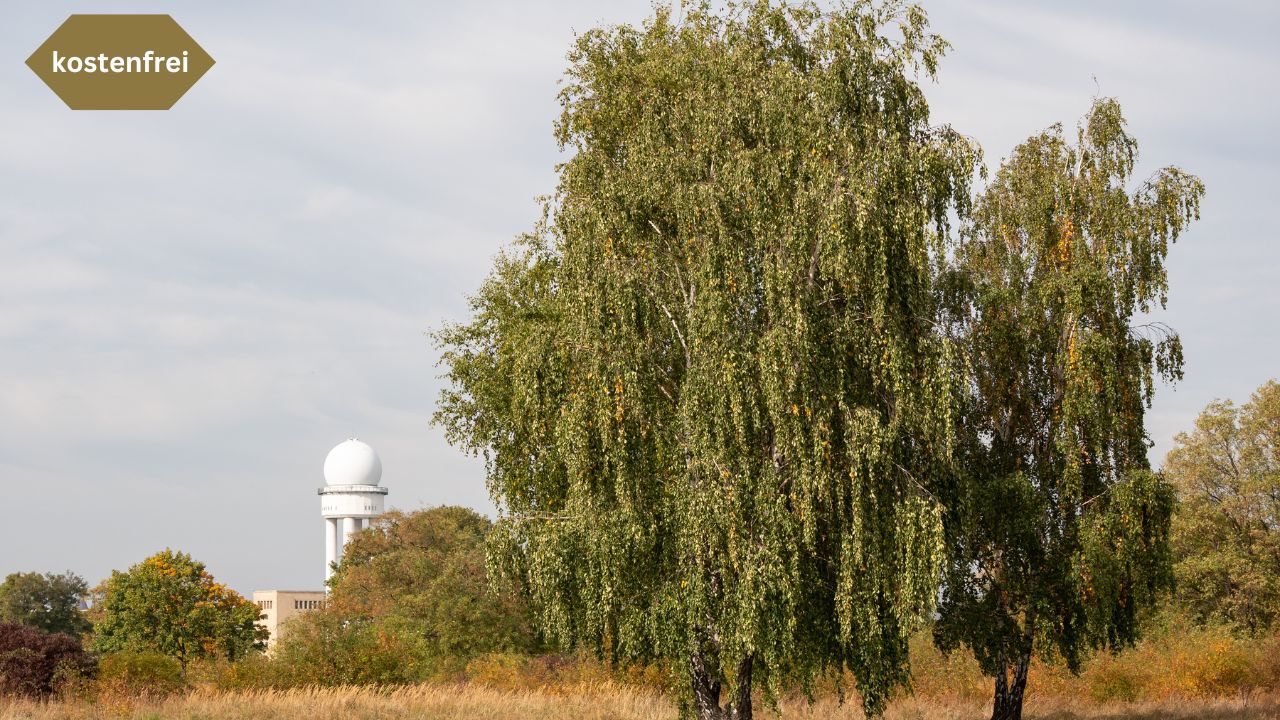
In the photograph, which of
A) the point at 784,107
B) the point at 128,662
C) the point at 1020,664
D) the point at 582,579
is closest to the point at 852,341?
the point at 784,107

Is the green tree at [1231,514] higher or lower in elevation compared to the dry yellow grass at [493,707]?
higher

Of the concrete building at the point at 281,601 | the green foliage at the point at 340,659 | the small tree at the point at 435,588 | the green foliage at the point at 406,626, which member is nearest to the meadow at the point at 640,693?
the green foliage at the point at 340,659

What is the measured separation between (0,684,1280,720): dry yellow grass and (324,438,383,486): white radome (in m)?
63.5

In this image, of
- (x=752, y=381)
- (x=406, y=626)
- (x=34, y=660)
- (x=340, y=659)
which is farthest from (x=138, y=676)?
(x=752, y=381)

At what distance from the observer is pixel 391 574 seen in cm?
5475

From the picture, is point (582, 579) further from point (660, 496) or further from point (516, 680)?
point (516, 680)

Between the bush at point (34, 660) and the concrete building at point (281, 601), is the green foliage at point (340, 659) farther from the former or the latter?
the concrete building at point (281, 601)

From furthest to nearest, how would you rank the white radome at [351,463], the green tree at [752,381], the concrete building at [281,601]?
the concrete building at [281,601] < the white radome at [351,463] < the green tree at [752,381]

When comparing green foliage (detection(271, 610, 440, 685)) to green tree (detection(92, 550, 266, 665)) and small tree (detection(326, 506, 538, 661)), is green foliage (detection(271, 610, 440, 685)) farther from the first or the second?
green tree (detection(92, 550, 266, 665))

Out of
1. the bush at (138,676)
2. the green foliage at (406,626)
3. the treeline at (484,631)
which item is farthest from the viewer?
the green foliage at (406,626)

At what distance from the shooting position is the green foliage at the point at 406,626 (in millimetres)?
32875

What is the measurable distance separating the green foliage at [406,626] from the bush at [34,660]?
521 cm

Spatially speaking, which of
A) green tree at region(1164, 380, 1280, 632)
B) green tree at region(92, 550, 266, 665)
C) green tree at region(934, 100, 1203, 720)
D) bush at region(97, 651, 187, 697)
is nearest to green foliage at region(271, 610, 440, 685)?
bush at region(97, 651, 187, 697)

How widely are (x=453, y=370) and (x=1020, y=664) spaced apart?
1482cm
